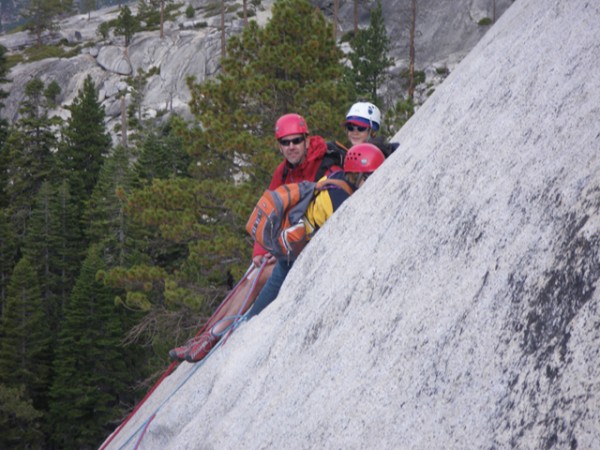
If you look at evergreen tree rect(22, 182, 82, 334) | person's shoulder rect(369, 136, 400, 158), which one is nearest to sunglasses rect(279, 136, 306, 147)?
person's shoulder rect(369, 136, 400, 158)

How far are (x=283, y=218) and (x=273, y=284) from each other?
0.51 meters

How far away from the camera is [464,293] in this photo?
93.5 inches

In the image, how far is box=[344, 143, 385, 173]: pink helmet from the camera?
15.0 ft

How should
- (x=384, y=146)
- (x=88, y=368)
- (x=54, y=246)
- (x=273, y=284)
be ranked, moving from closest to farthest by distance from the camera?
1. (x=273, y=284)
2. (x=384, y=146)
3. (x=88, y=368)
4. (x=54, y=246)

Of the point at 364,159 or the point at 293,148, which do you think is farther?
the point at 293,148

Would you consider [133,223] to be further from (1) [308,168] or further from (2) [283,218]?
(2) [283,218]

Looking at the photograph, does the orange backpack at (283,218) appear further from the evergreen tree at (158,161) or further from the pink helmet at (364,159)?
the evergreen tree at (158,161)

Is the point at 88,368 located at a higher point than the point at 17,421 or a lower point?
lower

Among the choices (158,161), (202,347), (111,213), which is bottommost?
(111,213)

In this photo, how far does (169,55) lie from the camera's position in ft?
174

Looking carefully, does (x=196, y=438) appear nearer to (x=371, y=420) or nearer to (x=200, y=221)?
(x=371, y=420)

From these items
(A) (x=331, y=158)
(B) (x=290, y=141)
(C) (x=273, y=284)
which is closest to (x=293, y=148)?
(B) (x=290, y=141)

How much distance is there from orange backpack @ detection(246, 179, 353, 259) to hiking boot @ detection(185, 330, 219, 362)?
1079 millimetres

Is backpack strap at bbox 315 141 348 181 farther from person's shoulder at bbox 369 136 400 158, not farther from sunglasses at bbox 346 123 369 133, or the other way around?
person's shoulder at bbox 369 136 400 158
